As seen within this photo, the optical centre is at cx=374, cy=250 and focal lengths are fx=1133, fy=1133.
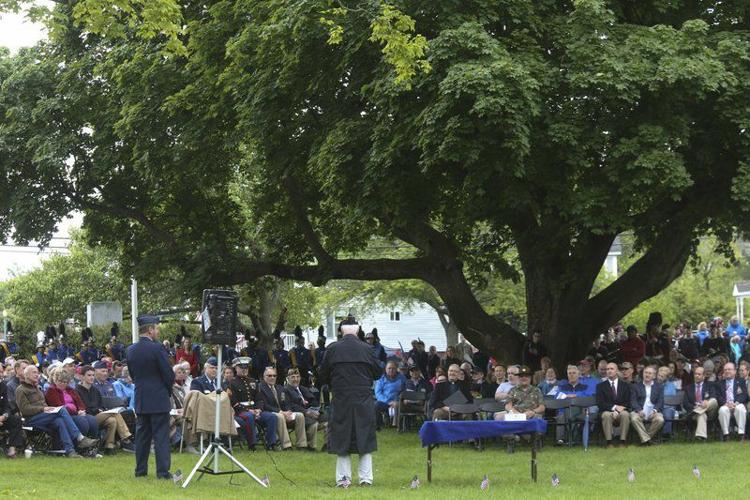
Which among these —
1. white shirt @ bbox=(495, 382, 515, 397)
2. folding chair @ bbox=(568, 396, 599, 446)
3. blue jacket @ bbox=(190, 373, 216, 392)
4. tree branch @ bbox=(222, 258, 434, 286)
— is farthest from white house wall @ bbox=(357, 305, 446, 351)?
blue jacket @ bbox=(190, 373, 216, 392)

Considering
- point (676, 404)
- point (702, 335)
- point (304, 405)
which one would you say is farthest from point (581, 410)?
point (702, 335)

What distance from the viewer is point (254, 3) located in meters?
19.8

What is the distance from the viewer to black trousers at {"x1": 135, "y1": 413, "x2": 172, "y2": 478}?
517 inches

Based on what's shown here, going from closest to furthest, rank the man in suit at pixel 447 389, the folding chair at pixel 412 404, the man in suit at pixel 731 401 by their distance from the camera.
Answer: the man in suit at pixel 731 401 < the man in suit at pixel 447 389 < the folding chair at pixel 412 404

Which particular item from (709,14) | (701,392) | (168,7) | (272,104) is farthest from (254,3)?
(701,392)

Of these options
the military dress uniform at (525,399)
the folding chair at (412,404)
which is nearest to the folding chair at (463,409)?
the military dress uniform at (525,399)

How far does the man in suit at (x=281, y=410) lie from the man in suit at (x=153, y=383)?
5.41 m

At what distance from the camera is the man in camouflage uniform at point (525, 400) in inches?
716

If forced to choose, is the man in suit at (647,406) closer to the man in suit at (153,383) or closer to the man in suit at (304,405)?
the man in suit at (304,405)

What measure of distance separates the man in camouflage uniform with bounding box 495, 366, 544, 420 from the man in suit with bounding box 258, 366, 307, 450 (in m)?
3.25

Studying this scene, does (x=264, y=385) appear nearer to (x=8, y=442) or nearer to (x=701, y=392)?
(x=8, y=442)

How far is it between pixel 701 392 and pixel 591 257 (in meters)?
4.75

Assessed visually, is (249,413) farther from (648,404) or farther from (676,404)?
(676,404)

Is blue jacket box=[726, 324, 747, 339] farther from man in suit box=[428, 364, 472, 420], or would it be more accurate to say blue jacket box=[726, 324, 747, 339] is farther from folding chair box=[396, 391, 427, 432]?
man in suit box=[428, 364, 472, 420]
